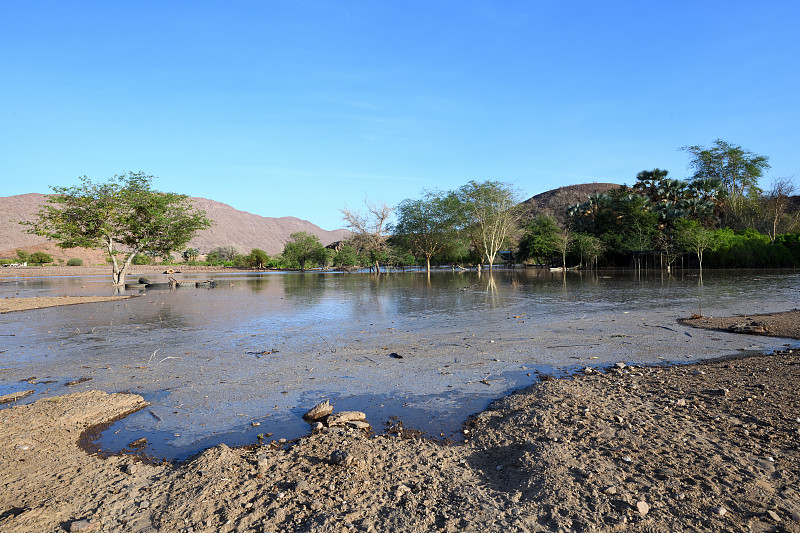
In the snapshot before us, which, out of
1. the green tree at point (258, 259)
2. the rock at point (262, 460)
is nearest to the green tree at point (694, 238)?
the rock at point (262, 460)

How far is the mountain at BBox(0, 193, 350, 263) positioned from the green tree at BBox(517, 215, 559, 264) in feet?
83.1

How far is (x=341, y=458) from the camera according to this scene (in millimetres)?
3438

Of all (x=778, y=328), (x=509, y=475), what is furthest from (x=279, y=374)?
(x=778, y=328)

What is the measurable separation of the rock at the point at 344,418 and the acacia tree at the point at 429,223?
5441cm

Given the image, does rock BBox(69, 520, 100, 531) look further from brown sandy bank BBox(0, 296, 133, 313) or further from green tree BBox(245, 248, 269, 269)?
green tree BBox(245, 248, 269, 269)

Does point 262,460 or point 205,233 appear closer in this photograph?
point 262,460

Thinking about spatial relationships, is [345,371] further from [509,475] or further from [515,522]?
[515,522]

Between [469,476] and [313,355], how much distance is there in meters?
5.15

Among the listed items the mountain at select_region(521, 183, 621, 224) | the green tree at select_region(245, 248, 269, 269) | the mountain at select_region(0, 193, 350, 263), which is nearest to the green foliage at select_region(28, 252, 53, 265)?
the mountain at select_region(0, 193, 350, 263)

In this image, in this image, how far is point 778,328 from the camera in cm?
934

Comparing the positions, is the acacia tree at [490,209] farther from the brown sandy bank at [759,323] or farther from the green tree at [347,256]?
the brown sandy bank at [759,323]

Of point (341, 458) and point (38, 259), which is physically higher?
point (38, 259)

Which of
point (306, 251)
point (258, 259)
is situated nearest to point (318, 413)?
point (306, 251)

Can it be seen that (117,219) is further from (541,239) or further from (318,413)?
(541,239)
